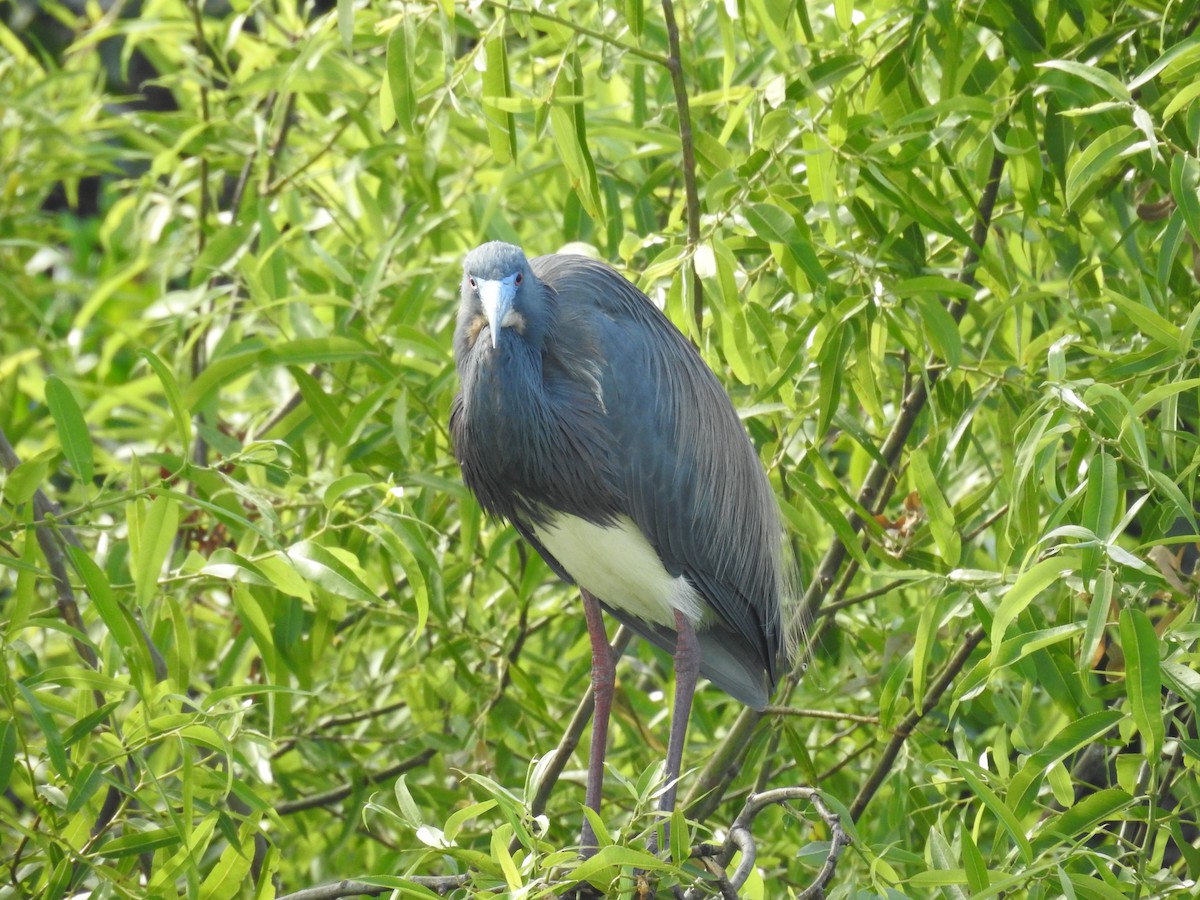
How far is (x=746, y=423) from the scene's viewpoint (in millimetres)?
2723

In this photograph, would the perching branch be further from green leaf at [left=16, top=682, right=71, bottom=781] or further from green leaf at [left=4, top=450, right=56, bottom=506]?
green leaf at [left=4, top=450, right=56, bottom=506]

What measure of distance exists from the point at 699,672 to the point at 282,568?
2.95 ft

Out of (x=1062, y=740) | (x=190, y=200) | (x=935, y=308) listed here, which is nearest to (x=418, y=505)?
(x=935, y=308)

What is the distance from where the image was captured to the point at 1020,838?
161cm

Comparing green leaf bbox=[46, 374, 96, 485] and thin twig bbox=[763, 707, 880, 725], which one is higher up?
green leaf bbox=[46, 374, 96, 485]

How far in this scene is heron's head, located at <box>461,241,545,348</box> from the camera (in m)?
2.12

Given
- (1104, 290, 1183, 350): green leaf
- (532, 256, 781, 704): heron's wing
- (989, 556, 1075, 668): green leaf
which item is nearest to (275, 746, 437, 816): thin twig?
(532, 256, 781, 704): heron's wing

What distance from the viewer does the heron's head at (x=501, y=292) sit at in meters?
2.12

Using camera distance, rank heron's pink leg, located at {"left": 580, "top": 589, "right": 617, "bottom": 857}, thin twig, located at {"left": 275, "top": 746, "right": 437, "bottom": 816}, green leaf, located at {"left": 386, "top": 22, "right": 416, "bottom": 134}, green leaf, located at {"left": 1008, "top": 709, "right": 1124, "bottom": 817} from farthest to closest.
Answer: thin twig, located at {"left": 275, "top": 746, "right": 437, "bottom": 816}, heron's pink leg, located at {"left": 580, "top": 589, "right": 617, "bottom": 857}, green leaf, located at {"left": 386, "top": 22, "right": 416, "bottom": 134}, green leaf, located at {"left": 1008, "top": 709, "right": 1124, "bottom": 817}

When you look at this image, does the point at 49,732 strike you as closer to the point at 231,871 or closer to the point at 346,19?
the point at 231,871

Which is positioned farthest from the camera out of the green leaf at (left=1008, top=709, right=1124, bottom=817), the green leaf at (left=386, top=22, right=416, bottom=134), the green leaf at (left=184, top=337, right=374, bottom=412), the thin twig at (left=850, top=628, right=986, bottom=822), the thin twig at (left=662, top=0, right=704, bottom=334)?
the green leaf at (left=184, top=337, right=374, bottom=412)

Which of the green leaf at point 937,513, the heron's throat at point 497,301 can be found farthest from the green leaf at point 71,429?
the green leaf at point 937,513

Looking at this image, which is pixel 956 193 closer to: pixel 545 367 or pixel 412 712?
pixel 545 367

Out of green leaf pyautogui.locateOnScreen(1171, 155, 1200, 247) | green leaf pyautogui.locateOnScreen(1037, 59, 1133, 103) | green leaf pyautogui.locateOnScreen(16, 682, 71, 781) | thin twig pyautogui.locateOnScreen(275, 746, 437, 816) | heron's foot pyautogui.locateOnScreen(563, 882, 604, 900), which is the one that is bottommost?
thin twig pyautogui.locateOnScreen(275, 746, 437, 816)
